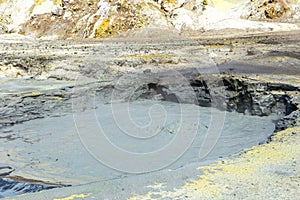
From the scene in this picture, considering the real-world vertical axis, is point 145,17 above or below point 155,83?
above

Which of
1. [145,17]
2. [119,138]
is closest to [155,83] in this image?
[119,138]

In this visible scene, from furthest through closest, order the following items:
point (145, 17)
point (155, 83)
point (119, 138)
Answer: point (145, 17) → point (155, 83) → point (119, 138)

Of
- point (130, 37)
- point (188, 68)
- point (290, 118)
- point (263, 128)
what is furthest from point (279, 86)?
point (130, 37)

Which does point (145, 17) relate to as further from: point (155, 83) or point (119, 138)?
point (119, 138)

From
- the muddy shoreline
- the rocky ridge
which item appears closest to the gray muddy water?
the muddy shoreline

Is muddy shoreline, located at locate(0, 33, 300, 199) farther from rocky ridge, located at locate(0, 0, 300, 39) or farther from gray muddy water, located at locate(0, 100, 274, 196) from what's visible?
rocky ridge, located at locate(0, 0, 300, 39)

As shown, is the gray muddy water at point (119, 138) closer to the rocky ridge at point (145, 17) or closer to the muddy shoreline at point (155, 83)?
the muddy shoreline at point (155, 83)

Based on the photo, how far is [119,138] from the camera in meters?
9.82

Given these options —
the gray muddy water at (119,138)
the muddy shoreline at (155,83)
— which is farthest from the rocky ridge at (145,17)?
the gray muddy water at (119,138)

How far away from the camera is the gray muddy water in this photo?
762cm

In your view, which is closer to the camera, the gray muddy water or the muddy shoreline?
the gray muddy water

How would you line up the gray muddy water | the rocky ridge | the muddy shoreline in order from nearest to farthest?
1. the gray muddy water
2. the muddy shoreline
3. the rocky ridge

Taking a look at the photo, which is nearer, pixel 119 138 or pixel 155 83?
pixel 119 138

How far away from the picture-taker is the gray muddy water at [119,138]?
25.0ft
